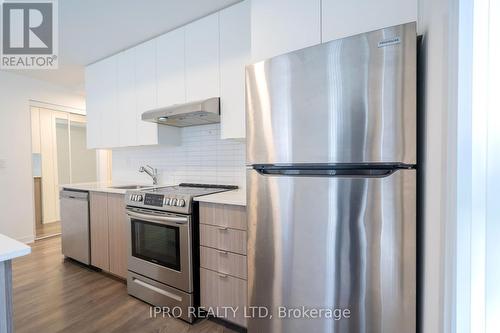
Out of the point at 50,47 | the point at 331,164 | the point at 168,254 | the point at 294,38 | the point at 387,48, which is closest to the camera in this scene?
the point at 387,48

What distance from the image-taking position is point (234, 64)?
1887 millimetres

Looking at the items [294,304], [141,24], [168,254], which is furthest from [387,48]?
[141,24]

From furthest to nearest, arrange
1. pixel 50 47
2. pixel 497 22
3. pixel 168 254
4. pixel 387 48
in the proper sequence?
pixel 50 47, pixel 168 254, pixel 387 48, pixel 497 22

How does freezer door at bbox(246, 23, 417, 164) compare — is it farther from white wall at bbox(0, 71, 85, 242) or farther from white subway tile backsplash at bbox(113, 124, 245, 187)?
white wall at bbox(0, 71, 85, 242)

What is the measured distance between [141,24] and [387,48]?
7.06ft

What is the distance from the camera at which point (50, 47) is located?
101 inches

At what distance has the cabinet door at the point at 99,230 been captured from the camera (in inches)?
93.5

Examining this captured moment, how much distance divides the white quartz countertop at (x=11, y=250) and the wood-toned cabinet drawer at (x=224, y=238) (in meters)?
1.00

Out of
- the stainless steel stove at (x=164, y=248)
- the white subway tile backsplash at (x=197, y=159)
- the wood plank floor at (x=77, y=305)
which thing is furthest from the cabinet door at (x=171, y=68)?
the wood plank floor at (x=77, y=305)

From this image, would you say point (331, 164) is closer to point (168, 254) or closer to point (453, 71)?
point (453, 71)

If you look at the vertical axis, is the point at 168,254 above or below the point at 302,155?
below

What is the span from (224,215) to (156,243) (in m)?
0.71

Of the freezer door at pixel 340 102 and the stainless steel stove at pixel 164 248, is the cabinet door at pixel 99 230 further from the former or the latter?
the freezer door at pixel 340 102

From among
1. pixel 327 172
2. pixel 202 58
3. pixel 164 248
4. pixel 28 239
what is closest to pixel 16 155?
pixel 28 239
